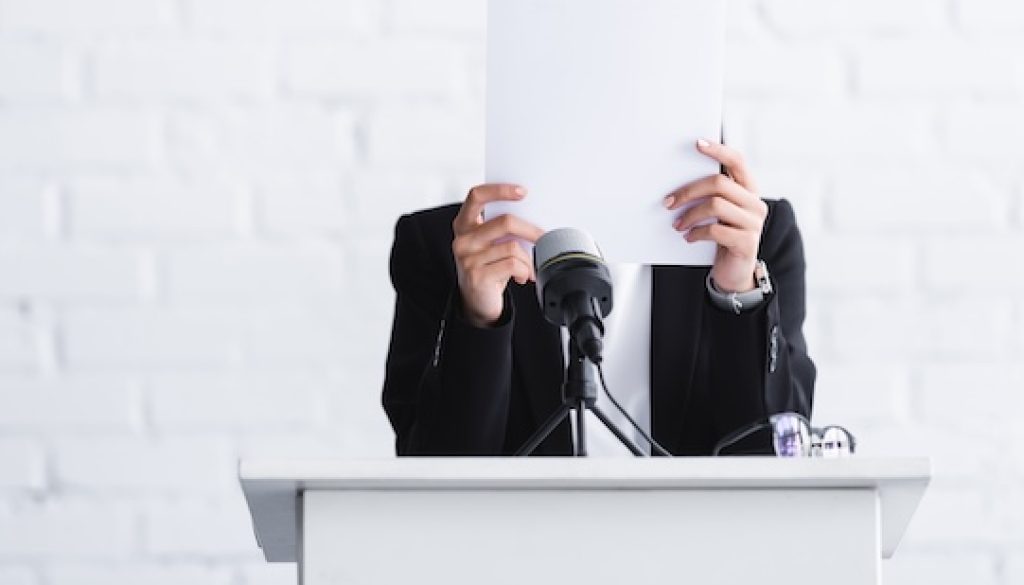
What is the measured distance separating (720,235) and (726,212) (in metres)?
0.03

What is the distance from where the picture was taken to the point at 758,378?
1.52 metres

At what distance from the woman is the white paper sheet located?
2 cm

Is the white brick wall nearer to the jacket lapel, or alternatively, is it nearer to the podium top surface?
the jacket lapel

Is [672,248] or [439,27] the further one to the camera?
[439,27]

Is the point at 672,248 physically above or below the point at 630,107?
below

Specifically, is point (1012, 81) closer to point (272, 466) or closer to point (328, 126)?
point (328, 126)

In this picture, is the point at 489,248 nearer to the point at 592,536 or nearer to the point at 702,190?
the point at 702,190

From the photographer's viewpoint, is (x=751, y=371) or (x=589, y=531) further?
(x=751, y=371)

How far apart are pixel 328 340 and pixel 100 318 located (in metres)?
0.27

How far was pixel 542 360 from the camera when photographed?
5.30 ft

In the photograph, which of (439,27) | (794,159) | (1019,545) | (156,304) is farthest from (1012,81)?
(156,304)

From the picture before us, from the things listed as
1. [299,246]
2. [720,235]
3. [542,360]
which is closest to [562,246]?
[720,235]

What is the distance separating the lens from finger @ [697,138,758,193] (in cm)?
130

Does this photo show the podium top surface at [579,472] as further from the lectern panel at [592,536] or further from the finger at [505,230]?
the finger at [505,230]
